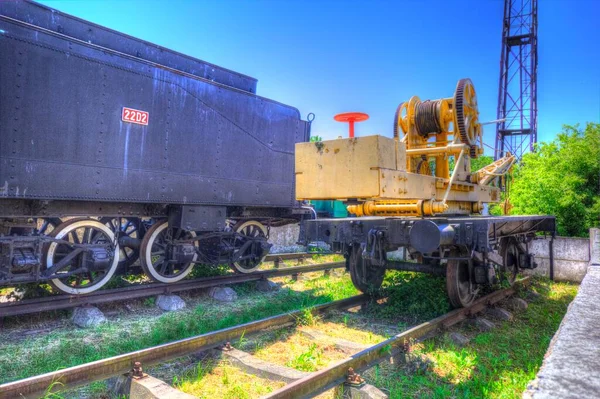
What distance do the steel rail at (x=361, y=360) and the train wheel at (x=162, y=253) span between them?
3.73 m

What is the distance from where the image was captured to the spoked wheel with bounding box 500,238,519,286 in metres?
6.62

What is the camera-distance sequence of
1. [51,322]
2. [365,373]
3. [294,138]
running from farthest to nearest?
1. [294,138]
2. [51,322]
3. [365,373]

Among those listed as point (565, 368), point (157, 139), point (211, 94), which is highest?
→ point (211, 94)

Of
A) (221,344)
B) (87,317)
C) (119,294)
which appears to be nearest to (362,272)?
Result: (221,344)

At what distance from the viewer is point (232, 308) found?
19.5 ft

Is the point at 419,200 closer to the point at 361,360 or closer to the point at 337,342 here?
the point at 337,342

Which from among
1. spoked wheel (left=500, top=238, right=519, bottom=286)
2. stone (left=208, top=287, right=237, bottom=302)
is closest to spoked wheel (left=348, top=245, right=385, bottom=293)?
stone (left=208, top=287, right=237, bottom=302)

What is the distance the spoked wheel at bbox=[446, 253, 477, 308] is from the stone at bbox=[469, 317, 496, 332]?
0.79 feet

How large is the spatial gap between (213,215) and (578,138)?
8.68 metres

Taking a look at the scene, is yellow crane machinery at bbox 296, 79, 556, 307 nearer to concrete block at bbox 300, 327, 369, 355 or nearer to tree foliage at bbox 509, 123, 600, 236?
concrete block at bbox 300, 327, 369, 355

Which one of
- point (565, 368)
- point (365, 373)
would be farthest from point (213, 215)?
point (565, 368)

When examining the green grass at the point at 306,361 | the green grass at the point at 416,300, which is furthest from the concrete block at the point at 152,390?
the green grass at the point at 416,300

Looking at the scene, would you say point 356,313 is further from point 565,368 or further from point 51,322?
point 565,368

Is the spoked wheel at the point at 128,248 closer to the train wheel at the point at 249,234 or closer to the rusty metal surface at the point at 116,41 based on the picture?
the train wheel at the point at 249,234
